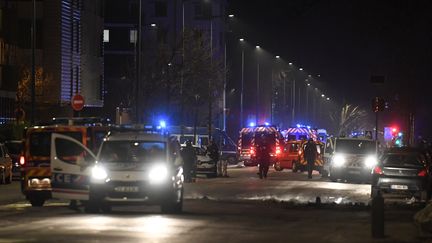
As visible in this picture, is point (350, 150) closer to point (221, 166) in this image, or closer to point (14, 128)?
point (221, 166)

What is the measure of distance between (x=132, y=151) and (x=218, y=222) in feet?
12.6

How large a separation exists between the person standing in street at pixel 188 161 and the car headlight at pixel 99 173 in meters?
18.2

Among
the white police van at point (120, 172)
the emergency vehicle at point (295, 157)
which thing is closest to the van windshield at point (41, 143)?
the white police van at point (120, 172)

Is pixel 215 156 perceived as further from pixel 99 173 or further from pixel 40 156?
pixel 99 173

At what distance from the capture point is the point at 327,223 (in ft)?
71.3

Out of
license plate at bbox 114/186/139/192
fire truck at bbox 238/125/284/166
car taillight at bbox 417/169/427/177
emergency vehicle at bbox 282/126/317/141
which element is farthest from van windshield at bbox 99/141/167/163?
emergency vehicle at bbox 282/126/317/141

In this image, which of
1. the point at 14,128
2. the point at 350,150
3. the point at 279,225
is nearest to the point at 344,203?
the point at 279,225

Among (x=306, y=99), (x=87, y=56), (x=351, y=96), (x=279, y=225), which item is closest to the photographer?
(x=279, y=225)

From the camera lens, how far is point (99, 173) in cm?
2284

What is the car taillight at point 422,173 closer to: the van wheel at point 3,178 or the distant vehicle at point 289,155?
the van wheel at point 3,178

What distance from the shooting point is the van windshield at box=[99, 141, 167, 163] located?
23422mm

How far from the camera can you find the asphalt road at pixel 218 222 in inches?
710

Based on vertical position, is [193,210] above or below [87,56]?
below

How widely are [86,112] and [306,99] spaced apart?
76.1 m
